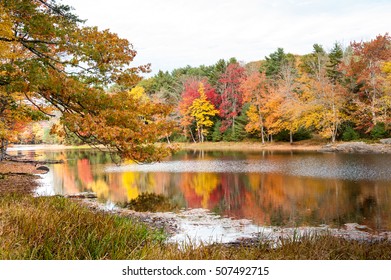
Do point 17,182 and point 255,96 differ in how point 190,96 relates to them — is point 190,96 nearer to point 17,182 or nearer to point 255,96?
point 255,96

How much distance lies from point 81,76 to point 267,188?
8286 millimetres

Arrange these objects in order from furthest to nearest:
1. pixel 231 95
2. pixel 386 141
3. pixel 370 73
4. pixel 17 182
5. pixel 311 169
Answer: pixel 231 95 < pixel 386 141 < pixel 370 73 < pixel 311 169 < pixel 17 182

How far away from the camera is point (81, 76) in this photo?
6.94 m

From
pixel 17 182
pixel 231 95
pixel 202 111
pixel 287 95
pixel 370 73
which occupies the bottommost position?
pixel 17 182

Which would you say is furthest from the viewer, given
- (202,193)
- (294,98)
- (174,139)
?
(174,139)

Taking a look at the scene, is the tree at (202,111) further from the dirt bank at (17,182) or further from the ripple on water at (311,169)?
the dirt bank at (17,182)

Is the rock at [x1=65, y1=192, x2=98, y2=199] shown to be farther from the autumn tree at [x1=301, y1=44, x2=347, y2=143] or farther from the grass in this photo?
the autumn tree at [x1=301, y1=44, x2=347, y2=143]

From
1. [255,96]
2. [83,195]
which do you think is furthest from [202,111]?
[83,195]

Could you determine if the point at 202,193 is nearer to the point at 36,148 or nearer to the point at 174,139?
the point at 174,139

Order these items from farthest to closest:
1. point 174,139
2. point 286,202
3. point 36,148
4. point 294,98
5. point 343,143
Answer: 1. point 36,148
2. point 174,139
3. point 294,98
4. point 343,143
5. point 286,202

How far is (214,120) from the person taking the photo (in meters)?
36.7

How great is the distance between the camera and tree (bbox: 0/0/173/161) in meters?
6.26

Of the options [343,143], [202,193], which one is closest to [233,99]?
[343,143]

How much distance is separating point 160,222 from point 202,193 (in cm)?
444
